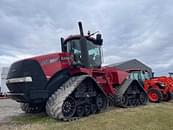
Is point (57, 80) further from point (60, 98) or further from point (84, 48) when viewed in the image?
point (84, 48)

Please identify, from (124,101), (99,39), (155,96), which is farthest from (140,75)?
(99,39)

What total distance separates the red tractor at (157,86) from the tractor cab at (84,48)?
4.49 m

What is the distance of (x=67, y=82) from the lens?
9016 millimetres

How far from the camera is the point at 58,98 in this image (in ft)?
27.3

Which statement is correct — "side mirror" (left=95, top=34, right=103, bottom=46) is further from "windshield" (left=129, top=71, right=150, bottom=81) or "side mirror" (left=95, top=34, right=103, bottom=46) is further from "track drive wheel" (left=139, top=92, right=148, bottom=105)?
"windshield" (left=129, top=71, right=150, bottom=81)

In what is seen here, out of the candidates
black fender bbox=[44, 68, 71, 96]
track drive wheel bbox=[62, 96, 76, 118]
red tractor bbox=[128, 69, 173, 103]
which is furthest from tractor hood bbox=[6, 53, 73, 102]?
red tractor bbox=[128, 69, 173, 103]

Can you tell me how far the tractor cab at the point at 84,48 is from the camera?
10.1 metres

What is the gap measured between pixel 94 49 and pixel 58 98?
3287 millimetres

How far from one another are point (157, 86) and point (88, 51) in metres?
7.15

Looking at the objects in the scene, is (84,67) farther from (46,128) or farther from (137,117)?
(46,128)

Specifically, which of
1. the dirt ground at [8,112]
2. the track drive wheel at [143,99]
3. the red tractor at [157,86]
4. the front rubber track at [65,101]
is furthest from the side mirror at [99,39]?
the red tractor at [157,86]

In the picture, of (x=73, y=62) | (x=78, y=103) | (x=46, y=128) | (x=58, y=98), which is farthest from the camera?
(x=73, y=62)

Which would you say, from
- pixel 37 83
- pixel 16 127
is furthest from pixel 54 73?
pixel 16 127

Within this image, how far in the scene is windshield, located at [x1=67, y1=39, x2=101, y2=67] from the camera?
400 inches
